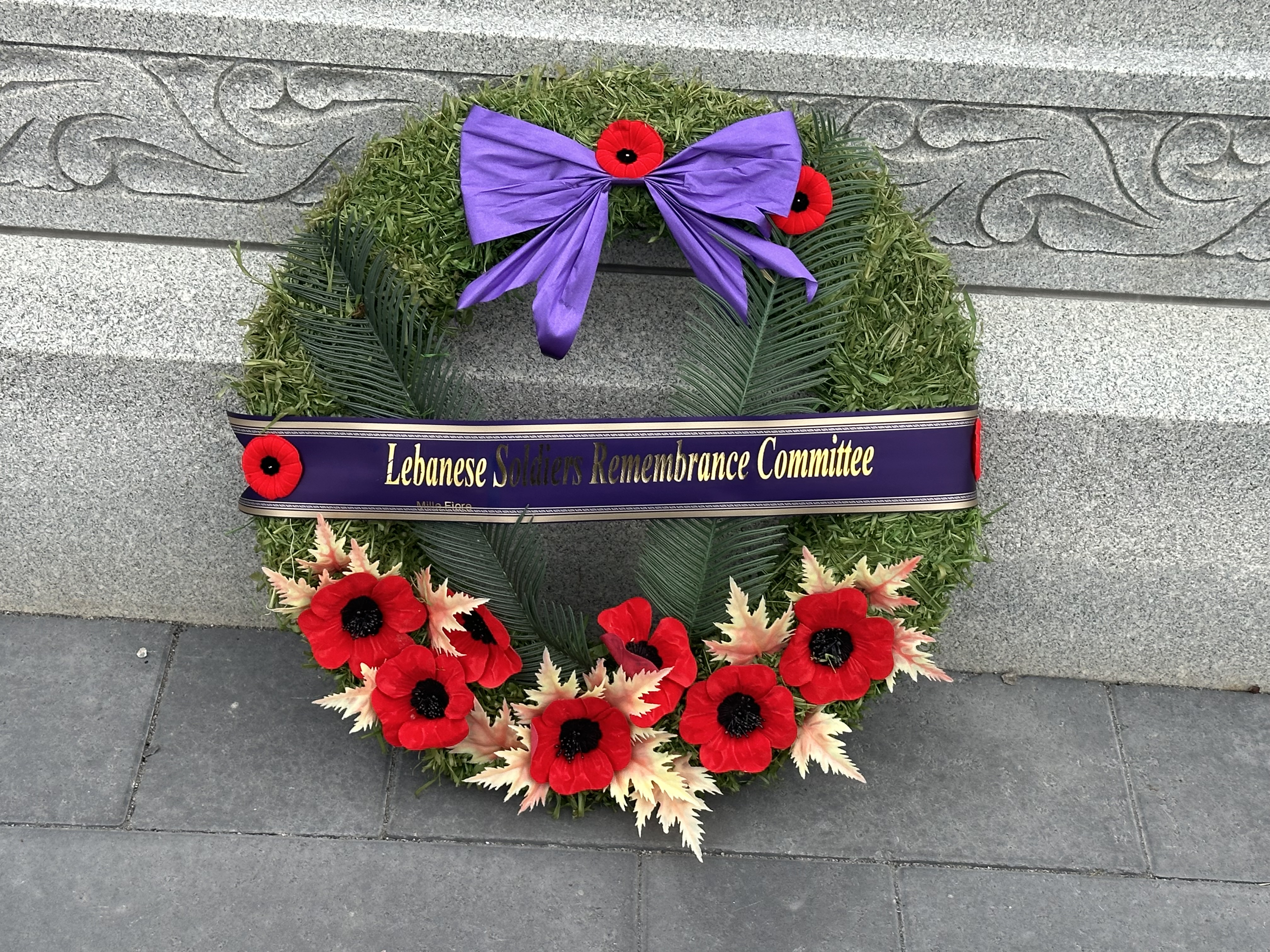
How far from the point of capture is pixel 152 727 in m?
3.06

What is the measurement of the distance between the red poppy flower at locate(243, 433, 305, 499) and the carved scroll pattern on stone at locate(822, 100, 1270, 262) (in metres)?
1.70

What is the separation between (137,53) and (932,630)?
103 inches

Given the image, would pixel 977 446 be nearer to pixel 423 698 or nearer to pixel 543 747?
pixel 543 747

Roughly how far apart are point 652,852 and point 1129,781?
1.37 m

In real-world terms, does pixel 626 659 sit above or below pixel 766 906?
above

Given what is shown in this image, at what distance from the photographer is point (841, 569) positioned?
276 centimetres

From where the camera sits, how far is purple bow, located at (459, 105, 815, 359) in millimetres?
2602

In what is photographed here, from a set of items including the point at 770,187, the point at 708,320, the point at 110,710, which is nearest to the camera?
the point at 770,187

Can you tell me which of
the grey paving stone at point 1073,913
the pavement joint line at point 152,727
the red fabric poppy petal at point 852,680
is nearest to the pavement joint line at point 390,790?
the pavement joint line at point 152,727

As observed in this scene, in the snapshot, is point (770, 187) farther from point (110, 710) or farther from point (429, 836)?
point (110, 710)

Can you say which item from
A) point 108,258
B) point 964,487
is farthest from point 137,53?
point 964,487

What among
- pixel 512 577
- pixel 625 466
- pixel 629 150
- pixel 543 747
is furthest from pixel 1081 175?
pixel 543 747

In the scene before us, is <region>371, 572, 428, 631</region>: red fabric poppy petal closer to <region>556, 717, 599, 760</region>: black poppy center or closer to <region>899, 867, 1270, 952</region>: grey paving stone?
<region>556, 717, 599, 760</region>: black poppy center

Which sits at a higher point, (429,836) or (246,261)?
(246,261)
